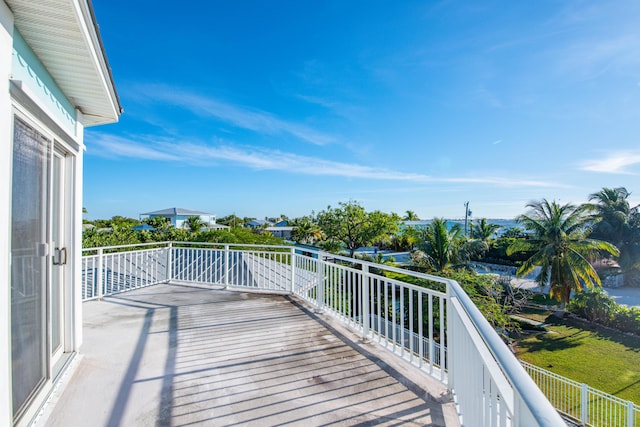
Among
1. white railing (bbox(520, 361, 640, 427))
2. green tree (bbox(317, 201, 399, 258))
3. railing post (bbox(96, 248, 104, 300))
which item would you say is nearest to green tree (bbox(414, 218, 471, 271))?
green tree (bbox(317, 201, 399, 258))

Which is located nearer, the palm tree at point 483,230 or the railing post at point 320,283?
the railing post at point 320,283

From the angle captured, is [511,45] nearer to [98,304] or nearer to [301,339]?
[301,339]

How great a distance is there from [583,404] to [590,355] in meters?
6.25

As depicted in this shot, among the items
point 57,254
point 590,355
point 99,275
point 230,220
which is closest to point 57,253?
point 57,254

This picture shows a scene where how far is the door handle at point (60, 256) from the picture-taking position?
8.48ft

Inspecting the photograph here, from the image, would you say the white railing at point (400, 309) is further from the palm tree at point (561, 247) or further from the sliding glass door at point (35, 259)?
the palm tree at point (561, 247)

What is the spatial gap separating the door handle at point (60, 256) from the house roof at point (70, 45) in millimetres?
1438

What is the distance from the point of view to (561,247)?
1534 centimetres

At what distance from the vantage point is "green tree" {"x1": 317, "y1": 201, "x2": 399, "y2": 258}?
867 inches

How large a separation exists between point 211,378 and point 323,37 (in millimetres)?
8546

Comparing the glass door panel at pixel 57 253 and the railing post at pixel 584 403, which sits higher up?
the glass door panel at pixel 57 253

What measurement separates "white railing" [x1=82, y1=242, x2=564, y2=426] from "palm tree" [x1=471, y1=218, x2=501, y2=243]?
25502mm

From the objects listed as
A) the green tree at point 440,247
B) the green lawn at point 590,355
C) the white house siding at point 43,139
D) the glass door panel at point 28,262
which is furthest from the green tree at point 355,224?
the glass door panel at point 28,262

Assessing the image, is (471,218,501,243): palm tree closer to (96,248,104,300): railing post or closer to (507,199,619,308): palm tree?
(507,199,619,308): palm tree
